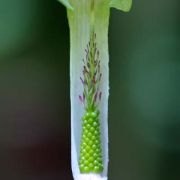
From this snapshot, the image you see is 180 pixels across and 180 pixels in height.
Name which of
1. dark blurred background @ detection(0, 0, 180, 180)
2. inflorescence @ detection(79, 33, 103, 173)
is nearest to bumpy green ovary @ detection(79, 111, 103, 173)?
inflorescence @ detection(79, 33, 103, 173)

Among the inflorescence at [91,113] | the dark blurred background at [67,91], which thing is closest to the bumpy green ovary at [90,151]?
the inflorescence at [91,113]

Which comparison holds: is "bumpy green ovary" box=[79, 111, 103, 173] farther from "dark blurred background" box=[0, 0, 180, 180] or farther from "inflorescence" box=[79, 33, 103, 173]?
"dark blurred background" box=[0, 0, 180, 180]

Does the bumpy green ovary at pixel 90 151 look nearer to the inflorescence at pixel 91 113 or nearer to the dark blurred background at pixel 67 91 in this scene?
the inflorescence at pixel 91 113

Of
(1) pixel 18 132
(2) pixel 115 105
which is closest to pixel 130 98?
(2) pixel 115 105

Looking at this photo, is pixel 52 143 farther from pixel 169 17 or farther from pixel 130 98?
pixel 169 17

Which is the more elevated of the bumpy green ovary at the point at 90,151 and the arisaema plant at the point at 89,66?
the arisaema plant at the point at 89,66
